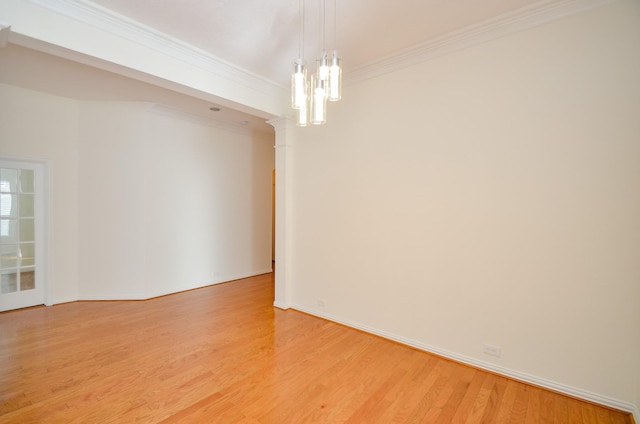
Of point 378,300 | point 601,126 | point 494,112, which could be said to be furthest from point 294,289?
point 601,126

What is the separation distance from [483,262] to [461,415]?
4.07 feet

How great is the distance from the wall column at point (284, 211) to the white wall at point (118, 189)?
1.90m

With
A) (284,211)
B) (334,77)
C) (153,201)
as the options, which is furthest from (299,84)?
(153,201)

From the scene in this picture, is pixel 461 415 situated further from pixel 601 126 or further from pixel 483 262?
pixel 601 126

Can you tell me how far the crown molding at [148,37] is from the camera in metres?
2.25

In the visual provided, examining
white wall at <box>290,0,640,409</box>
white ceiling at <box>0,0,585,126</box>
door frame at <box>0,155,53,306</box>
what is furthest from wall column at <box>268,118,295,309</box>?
door frame at <box>0,155,53,306</box>

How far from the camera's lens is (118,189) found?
175 inches

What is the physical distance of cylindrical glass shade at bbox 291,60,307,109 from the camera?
6.85 feet

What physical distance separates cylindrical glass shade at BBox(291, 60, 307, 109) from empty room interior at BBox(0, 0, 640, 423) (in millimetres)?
21

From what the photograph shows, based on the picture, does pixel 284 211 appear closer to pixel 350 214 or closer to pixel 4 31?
pixel 350 214

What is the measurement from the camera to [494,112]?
254 centimetres

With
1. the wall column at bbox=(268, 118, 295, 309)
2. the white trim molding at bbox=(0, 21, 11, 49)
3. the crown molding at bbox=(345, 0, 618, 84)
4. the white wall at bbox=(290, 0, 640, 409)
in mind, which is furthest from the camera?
the wall column at bbox=(268, 118, 295, 309)

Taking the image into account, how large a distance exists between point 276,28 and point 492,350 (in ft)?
11.6

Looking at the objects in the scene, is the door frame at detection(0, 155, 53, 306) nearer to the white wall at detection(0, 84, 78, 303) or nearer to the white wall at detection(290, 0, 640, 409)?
the white wall at detection(0, 84, 78, 303)
